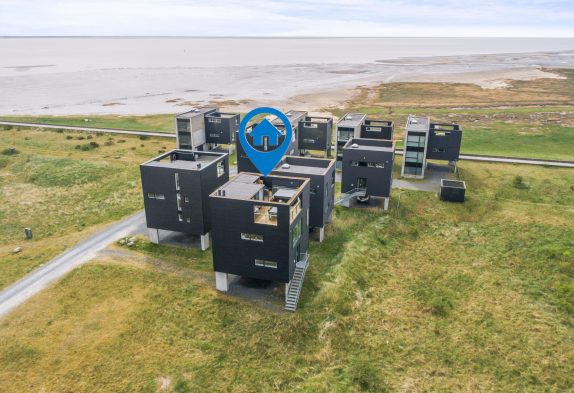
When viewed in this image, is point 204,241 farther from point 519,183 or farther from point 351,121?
point 519,183

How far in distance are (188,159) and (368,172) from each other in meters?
26.2

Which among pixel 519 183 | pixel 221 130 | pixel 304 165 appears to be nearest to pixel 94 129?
pixel 221 130

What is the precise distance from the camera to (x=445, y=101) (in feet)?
505

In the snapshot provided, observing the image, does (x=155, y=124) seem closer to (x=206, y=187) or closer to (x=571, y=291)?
(x=206, y=187)

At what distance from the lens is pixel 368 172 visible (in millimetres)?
61156

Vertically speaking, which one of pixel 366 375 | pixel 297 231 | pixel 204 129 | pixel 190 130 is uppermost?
pixel 190 130

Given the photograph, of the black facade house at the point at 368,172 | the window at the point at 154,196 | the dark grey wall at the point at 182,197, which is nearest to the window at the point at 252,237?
the dark grey wall at the point at 182,197

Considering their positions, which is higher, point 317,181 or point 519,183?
point 317,181

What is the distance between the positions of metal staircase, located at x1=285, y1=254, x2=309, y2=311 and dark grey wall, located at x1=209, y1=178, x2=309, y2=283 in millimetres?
1229

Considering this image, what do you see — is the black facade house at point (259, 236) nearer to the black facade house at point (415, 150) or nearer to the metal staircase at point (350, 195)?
the metal staircase at point (350, 195)

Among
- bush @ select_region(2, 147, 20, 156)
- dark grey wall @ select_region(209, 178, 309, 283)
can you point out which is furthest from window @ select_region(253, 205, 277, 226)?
bush @ select_region(2, 147, 20, 156)

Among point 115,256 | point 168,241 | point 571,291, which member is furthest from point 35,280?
point 571,291

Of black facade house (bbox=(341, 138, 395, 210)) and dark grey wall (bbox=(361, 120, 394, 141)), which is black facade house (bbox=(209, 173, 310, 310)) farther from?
dark grey wall (bbox=(361, 120, 394, 141))

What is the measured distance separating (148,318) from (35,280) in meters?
15.1
